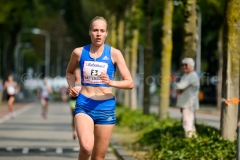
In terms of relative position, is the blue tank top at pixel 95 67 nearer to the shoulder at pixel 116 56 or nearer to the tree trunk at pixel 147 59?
the shoulder at pixel 116 56

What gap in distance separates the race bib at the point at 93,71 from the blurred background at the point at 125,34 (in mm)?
8475

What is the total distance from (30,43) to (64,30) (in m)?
5.39

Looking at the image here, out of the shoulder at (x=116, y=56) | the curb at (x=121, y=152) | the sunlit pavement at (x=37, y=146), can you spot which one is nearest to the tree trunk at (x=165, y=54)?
the sunlit pavement at (x=37, y=146)

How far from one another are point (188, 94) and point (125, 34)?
1687 centimetres

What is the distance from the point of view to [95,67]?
818 centimetres

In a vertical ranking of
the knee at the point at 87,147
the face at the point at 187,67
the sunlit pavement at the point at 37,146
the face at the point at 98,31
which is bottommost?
the sunlit pavement at the point at 37,146

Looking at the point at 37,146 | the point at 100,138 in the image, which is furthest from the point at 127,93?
the point at 100,138

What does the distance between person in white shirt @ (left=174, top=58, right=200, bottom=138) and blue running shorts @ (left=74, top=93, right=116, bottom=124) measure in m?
5.88

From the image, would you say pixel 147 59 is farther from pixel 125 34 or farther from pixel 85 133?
pixel 85 133

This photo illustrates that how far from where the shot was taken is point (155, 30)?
61.4 meters

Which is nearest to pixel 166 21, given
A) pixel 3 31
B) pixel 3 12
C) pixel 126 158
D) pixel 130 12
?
pixel 126 158

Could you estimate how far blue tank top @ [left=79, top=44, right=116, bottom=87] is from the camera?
816 centimetres

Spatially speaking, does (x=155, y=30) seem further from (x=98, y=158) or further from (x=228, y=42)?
(x=98, y=158)

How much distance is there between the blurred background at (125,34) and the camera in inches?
1132
